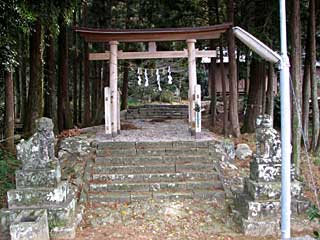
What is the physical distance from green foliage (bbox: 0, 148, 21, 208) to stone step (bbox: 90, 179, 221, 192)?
1817 millimetres

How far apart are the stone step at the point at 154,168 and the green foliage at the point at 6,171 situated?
1.86 metres

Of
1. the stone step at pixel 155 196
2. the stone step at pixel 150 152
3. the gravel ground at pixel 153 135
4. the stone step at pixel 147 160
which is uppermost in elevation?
the gravel ground at pixel 153 135

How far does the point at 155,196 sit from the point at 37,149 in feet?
8.02

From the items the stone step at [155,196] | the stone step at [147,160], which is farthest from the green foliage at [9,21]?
the stone step at [155,196]

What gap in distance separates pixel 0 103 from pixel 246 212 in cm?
1041

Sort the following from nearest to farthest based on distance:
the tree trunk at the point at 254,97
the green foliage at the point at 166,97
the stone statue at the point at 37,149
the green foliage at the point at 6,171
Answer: the stone statue at the point at 37,149, the green foliage at the point at 6,171, the tree trunk at the point at 254,97, the green foliage at the point at 166,97

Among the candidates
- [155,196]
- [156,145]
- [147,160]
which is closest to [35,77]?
[156,145]

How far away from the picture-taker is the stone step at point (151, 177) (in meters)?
7.91

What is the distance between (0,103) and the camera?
44.5 feet

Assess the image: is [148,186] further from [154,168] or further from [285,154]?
[285,154]

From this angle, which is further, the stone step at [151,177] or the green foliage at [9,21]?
the stone step at [151,177]

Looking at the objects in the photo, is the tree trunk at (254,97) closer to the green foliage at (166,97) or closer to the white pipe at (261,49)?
the white pipe at (261,49)

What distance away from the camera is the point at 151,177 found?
7.94 meters

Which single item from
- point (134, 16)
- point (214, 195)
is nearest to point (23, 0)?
point (214, 195)
